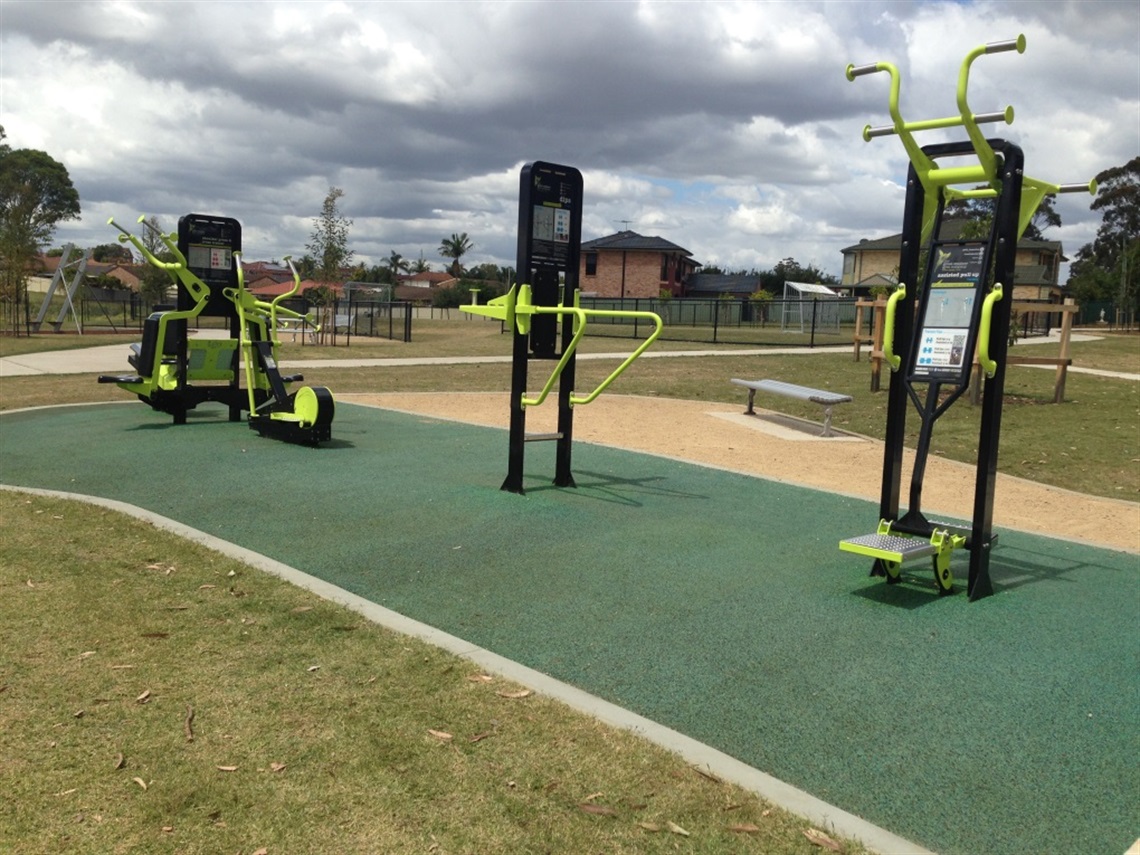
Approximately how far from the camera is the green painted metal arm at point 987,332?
4.62 metres

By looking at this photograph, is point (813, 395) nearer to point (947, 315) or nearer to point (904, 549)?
point (947, 315)

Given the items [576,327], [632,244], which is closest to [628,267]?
[632,244]

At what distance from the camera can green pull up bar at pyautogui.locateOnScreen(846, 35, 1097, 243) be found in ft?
14.4

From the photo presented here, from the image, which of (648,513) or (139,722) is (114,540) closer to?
(139,722)

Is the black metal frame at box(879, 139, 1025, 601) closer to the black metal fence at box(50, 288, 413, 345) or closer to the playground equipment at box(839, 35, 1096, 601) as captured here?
the playground equipment at box(839, 35, 1096, 601)

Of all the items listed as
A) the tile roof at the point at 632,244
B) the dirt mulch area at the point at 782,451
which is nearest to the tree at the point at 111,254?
the tile roof at the point at 632,244

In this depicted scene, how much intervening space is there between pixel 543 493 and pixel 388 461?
1.74 meters

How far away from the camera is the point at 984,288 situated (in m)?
4.79

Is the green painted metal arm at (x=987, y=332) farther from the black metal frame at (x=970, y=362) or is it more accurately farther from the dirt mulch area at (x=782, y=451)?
the dirt mulch area at (x=782, y=451)

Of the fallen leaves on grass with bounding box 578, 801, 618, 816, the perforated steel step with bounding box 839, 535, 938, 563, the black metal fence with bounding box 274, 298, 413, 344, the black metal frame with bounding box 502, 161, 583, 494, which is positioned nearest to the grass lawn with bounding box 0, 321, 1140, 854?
the fallen leaves on grass with bounding box 578, 801, 618, 816

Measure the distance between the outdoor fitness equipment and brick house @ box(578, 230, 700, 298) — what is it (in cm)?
5492

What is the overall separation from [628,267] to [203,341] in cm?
5601

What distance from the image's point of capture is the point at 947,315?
498 centimetres

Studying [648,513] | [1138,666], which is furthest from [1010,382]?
[1138,666]
